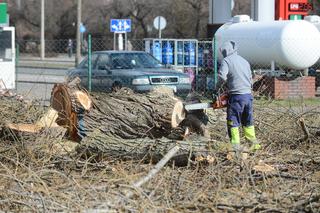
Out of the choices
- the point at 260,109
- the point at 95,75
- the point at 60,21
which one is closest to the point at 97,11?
the point at 60,21

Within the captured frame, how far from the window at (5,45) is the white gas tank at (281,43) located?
24.0ft

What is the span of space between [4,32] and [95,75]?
636 centimetres

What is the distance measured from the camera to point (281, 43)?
62.4 ft

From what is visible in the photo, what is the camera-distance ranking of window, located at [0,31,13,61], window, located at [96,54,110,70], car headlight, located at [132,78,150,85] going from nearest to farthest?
car headlight, located at [132,78,150,85]
window, located at [96,54,110,70]
window, located at [0,31,13,61]

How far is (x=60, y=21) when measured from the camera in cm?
6294

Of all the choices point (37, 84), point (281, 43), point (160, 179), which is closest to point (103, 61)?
point (37, 84)

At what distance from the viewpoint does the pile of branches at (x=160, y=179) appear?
6531mm

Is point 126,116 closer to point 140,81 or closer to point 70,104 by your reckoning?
point 70,104

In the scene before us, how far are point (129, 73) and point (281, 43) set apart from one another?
496cm

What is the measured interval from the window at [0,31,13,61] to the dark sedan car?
16.4ft

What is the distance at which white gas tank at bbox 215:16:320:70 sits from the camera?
19016mm

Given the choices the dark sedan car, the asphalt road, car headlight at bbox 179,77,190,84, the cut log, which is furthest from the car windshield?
the cut log

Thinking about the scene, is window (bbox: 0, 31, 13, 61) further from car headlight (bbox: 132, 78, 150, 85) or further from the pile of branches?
the pile of branches

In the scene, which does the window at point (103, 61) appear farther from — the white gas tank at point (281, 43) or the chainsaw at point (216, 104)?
the chainsaw at point (216, 104)
